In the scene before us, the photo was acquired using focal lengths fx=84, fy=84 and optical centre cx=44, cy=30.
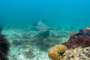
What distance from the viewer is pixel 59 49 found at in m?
3.41

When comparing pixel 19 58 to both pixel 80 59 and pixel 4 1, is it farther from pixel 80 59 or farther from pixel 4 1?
pixel 4 1

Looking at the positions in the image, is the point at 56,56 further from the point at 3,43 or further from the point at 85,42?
the point at 3,43

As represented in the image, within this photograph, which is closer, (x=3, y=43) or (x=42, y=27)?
(x=3, y=43)

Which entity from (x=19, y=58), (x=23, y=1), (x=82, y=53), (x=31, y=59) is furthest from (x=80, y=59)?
(x=23, y=1)

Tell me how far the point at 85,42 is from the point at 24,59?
3.63m

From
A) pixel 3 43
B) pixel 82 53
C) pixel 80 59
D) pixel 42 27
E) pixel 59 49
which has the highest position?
pixel 42 27

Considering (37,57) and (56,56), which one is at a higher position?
(37,57)

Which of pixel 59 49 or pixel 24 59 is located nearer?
pixel 59 49

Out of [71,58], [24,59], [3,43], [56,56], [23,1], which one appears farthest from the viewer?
[23,1]

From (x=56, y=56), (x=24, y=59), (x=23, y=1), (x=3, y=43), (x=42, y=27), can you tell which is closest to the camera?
(x=56, y=56)

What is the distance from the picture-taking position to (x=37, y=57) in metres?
5.43

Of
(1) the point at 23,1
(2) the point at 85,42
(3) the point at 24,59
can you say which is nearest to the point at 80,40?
(2) the point at 85,42

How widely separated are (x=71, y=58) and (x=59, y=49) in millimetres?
824

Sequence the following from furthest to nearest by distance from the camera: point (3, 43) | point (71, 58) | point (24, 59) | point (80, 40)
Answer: point (24, 59), point (3, 43), point (80, 40), point (71, 58)
